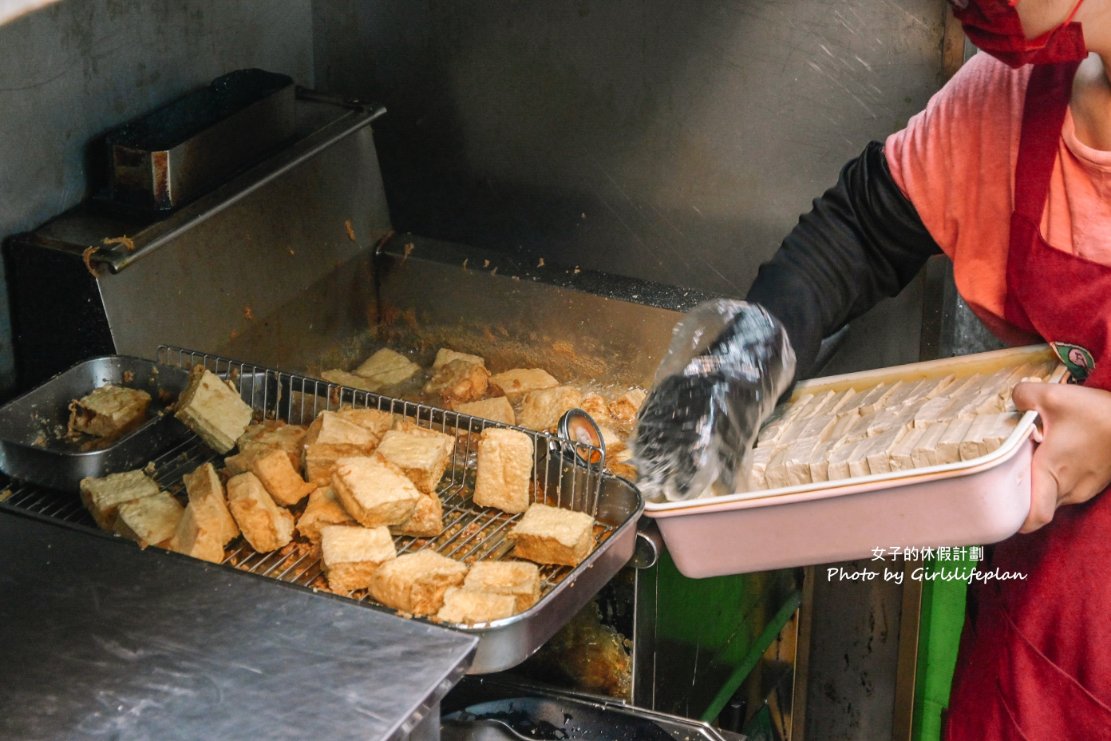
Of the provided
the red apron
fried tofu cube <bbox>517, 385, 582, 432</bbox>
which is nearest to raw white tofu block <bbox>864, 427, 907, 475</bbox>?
the red apron

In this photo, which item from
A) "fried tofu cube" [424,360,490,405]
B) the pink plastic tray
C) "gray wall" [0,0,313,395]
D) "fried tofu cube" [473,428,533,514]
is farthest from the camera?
"fried tofu cube" [424,360,490,405]

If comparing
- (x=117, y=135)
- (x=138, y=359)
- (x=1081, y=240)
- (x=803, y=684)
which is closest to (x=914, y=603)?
(x=803, y=684)

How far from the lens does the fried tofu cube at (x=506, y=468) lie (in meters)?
1.78

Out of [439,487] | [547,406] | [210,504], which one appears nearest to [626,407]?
[547,406]

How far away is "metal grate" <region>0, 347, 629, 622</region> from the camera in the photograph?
1.73 metres

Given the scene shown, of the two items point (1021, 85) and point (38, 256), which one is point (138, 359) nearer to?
point (38, 256)

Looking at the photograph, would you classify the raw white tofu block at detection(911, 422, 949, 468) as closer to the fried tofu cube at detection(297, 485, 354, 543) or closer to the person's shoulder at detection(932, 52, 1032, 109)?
the person's shoulder at detection(932, 52, 1032, 109)

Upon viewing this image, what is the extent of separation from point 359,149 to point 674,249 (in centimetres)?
67

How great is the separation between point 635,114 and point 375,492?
114cm

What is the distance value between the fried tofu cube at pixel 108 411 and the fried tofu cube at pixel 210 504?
0.16 metres

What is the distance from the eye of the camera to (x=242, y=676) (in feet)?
4.38

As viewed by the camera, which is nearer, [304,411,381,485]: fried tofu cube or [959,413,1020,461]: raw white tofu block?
[959,413,1020,461]: raw white tofu block

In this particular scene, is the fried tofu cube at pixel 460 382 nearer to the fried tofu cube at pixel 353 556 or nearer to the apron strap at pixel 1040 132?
the fried tofu cube at pixel 353 556

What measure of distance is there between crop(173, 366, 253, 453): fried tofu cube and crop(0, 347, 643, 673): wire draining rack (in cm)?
7
